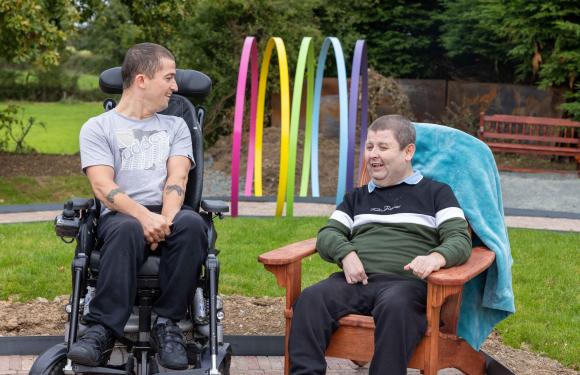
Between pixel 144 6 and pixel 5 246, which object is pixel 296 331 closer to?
pixel 5 246

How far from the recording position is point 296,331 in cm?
378

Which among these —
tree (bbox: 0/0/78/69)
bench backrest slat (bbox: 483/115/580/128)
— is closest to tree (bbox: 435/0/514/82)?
bench backrest slat (bbox: 483/115/580/128)

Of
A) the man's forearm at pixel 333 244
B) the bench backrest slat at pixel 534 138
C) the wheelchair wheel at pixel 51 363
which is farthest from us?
the bench backrest slat at pixel 534 138

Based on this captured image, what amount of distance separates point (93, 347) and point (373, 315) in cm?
106

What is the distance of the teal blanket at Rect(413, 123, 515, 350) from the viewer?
163 inches

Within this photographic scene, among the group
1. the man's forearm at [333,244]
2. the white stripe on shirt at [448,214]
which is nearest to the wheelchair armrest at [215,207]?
the man's forearm at [333,244]

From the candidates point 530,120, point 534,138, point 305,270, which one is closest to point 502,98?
point 530,120

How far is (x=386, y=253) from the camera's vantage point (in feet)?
13.2

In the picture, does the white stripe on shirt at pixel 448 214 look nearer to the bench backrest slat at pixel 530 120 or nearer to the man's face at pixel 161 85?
the man's face at pixel 161 85

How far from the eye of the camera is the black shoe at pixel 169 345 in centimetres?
367

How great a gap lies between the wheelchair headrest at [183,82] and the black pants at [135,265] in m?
0.79

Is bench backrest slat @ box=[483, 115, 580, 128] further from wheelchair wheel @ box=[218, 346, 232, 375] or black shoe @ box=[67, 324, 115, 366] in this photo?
black shoe @ box=[67, 324, 115, 366]

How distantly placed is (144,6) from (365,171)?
932 cm

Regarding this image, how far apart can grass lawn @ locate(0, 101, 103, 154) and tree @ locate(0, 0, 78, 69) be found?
22.3ft
